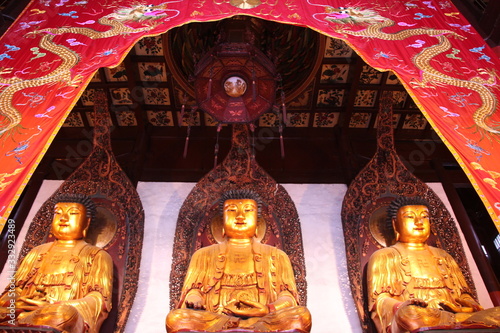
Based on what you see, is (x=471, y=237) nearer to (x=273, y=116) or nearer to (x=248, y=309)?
(x=273, y=116)

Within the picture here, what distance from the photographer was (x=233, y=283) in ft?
14.3

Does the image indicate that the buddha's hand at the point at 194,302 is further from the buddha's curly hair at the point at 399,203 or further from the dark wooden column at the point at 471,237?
the dark wooden column at the point at 471,237

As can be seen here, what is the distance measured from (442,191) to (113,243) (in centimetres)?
384

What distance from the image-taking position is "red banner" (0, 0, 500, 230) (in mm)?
3338

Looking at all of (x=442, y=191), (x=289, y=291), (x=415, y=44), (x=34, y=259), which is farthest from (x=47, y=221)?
(x=442, y=191)

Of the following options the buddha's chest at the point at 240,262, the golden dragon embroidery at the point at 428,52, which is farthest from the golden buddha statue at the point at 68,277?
the golden dragon embroidery at the point at 428,52

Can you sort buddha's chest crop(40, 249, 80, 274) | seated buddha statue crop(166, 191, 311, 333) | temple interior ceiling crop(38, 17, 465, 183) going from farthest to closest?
temple interior ceiling crop(38, 17, 465, 183)
buddha's chest crop(40, 249, 80, 274)
seated buddha statue crop(166, 191, 311, 333)

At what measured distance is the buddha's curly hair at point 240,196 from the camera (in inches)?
196

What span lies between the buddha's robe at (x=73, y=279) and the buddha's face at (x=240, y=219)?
1178mm

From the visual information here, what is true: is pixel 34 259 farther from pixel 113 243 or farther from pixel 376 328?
pixel 376 328

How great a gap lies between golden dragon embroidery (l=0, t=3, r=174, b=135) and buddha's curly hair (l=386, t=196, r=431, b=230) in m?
2.82

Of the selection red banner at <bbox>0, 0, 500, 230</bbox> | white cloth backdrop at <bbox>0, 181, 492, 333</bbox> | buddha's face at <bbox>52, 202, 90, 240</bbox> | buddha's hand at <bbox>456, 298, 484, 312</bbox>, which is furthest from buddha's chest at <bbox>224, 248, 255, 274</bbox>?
red banner at <bbox>0, 0, 500, 230</bbox>

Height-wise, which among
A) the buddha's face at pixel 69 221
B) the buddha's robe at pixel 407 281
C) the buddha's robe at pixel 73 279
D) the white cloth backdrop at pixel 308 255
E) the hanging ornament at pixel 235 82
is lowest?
the white cloth backdrop at pixel 308 255

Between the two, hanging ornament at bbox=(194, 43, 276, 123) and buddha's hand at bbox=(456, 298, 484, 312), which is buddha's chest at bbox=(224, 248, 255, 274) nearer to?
hanging ornament at bbox=(194, 43, 276, 123)
